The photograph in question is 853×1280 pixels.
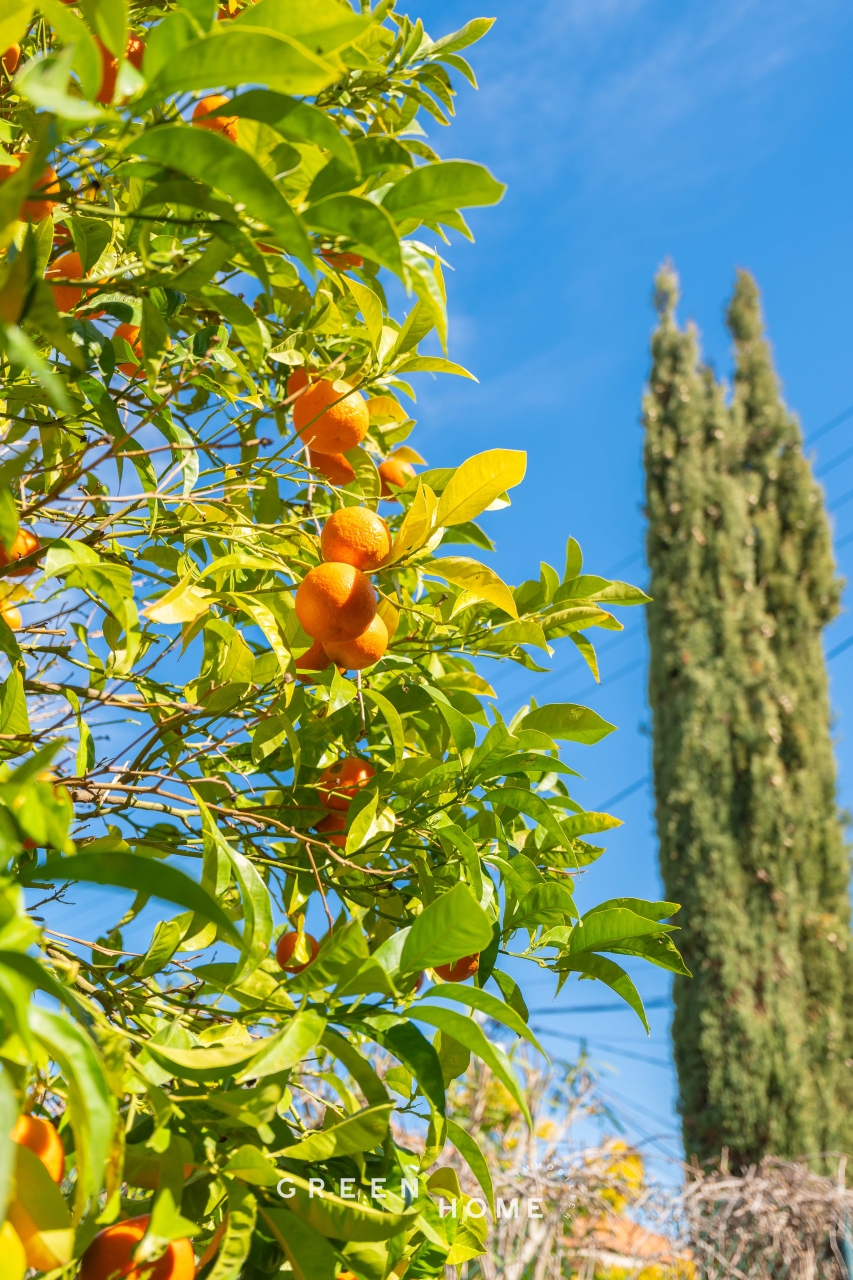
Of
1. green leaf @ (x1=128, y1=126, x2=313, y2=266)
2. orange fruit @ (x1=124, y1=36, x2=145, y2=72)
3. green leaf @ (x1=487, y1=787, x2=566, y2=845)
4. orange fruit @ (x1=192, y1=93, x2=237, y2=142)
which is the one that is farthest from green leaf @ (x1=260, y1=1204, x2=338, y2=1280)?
orange fruit @ (x1=124, y1=36, x2=145, y2=72)

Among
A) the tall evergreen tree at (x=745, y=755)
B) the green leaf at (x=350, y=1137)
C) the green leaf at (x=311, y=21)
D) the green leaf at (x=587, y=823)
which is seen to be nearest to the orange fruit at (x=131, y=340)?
the green leaf at (x=311, y=21)

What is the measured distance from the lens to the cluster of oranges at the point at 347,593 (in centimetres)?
83

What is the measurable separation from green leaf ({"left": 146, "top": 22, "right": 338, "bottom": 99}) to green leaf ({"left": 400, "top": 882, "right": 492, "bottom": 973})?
452mm

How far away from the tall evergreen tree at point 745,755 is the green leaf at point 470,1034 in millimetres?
5898

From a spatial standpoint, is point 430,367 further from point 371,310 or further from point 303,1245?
point 303,1245

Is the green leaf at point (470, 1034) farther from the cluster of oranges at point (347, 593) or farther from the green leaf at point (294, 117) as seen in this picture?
the green leaf at point (294, 117)

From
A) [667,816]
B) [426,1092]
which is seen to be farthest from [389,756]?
[667,816]

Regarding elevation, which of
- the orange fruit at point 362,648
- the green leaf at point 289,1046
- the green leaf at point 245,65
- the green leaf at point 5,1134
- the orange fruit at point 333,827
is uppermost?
the green leaf at point 245,65

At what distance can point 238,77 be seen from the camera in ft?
1.64

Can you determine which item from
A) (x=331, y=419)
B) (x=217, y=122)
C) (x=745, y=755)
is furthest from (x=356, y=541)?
(x=745, y=755)

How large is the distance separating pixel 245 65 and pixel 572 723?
2.21ft

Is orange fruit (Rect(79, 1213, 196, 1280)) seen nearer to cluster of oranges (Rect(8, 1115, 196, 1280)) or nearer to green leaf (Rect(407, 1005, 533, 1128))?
cluster of oranges (Rect(8, 1115, 196, 1280))

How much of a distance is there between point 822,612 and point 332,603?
7.50m

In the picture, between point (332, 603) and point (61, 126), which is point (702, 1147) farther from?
point (61, 126)
